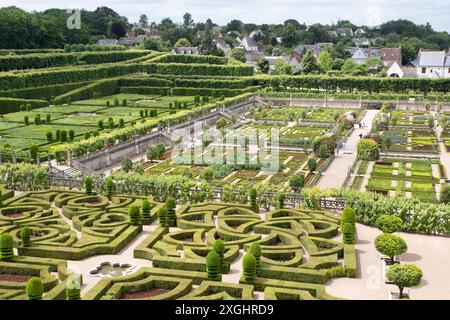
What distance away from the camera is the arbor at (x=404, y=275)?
1667 centimetres

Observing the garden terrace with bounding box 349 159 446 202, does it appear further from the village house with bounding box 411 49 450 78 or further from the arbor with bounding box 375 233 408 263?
the village house with bounding box 411 49 450 78

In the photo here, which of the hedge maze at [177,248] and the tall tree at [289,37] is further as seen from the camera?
the tall tree at [289,37]

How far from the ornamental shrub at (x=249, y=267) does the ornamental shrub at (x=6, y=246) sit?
8580mm

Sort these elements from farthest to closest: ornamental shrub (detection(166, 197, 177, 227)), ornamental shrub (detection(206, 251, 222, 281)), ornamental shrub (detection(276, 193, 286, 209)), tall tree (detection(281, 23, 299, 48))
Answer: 1. tall tree (detection(281, 23, 299, 48))
2. ornamental shrub (detection(276, 193, 286, 209))
3. ornamental shrub (detection(166, 197, 177, 227))
4. ornamental shrub (detection(206, 251, 222, 281))

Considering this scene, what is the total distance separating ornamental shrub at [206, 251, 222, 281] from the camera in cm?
1794

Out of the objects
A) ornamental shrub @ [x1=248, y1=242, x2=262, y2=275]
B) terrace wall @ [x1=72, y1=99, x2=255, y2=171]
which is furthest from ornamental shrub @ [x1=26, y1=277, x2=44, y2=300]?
terrace wall @ [x1=72, y1=99, x2=255, y2=171]

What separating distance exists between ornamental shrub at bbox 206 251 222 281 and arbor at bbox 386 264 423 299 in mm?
5441

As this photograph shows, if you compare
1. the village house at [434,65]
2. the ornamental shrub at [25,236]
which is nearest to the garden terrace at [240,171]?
the ornamental shrub at [25,236]

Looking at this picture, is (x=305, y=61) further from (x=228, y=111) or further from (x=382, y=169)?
(x=382, y=169)

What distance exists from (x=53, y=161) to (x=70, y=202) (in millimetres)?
10992

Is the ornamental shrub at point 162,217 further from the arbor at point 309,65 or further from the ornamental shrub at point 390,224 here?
the arbor at point 309,65

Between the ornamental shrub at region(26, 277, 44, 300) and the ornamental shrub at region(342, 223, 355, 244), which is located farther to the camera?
the ornamental shrub at region(342, 223, 355, 244)

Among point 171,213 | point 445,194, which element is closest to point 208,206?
point 171,213

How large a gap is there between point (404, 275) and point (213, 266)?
6010mm
